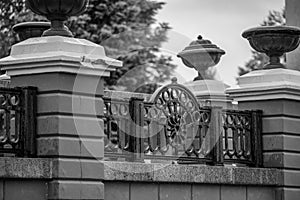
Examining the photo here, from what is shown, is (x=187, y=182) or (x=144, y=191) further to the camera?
(x=187, y=182)

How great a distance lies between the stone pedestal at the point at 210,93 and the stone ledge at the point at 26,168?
217 inches

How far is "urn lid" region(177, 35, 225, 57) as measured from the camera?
16.7 meters

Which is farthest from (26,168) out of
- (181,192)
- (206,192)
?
(206,192)

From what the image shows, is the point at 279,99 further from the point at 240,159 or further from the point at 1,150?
the point at 1,150

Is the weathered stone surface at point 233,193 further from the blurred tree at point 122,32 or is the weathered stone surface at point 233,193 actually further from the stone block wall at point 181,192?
the blurred tree at point 122,32

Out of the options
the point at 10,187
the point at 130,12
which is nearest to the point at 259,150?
the point at 10,187

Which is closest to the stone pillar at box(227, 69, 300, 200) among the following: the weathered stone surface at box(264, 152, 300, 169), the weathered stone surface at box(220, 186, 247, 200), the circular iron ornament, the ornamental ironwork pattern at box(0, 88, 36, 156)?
the weathered stone surface at box(264, 152, 300, 169)

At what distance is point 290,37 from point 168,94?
2.27 metres

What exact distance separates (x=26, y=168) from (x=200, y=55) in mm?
5625

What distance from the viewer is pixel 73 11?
12.2m

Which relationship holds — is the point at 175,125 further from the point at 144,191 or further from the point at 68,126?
the point at 68,126

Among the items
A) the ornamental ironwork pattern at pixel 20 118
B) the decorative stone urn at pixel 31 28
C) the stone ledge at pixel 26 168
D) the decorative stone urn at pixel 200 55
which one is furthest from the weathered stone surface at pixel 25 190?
the decorative stone urn at pixel 200 55

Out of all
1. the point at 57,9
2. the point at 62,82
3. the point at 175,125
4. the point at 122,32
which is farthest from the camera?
the point at 122,32

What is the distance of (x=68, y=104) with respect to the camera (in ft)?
38.8
